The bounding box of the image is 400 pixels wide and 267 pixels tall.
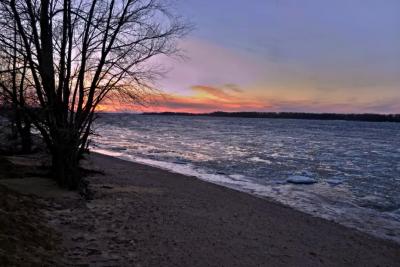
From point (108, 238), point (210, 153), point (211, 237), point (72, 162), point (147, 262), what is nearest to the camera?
point (147, 262)

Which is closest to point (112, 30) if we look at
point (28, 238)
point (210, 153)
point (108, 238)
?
point (108, 238)

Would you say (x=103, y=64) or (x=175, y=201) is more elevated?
(x=103, y=64)

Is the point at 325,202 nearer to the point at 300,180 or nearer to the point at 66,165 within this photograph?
the point at 300,180

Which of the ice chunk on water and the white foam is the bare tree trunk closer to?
the white foam

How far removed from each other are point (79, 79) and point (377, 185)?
12.5 m

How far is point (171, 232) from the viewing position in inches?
305

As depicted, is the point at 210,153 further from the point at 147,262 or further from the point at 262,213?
the point at 147,262

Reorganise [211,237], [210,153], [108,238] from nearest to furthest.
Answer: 1. [108,238]
2. [211,237]
3. [210,153]

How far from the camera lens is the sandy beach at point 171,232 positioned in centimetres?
628

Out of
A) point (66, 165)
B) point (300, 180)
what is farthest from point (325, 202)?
point (66, 165)

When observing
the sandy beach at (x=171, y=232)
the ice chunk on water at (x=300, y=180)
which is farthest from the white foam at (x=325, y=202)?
the sandy beach at (x=171, y=232)

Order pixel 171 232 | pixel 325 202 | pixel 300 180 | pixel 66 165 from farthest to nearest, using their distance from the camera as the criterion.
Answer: pixel 300 180 < pixel 325 202 < pixel 66 165 < pixel 171 232

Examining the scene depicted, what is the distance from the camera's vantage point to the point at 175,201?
35.4ft

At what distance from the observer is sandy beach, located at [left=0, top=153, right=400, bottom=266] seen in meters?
6.28
